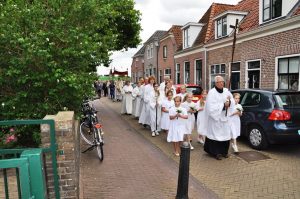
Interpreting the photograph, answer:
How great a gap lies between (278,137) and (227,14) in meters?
12.6

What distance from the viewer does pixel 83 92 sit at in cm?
599

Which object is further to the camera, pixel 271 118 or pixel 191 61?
pixel 191 61

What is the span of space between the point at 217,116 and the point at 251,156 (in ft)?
4.38

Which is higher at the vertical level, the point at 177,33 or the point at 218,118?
the point at 177,33

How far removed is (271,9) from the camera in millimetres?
13727

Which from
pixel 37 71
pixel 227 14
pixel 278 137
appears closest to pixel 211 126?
pixel 278 137

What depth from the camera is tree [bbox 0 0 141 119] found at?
5230 mm

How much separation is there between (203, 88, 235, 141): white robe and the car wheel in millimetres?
1139

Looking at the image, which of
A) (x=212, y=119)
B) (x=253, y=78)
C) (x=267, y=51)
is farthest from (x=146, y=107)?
(x=253, y=78)

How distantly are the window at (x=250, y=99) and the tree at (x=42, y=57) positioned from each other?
14.6 feet

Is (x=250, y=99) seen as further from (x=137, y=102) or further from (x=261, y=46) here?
(x=261, y=46)

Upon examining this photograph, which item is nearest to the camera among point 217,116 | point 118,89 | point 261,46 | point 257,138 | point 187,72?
point 217,116

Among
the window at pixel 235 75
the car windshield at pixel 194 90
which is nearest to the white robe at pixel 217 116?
the car windshield at pixel 194 90

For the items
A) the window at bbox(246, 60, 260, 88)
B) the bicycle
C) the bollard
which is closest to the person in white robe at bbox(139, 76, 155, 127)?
the bicycle
